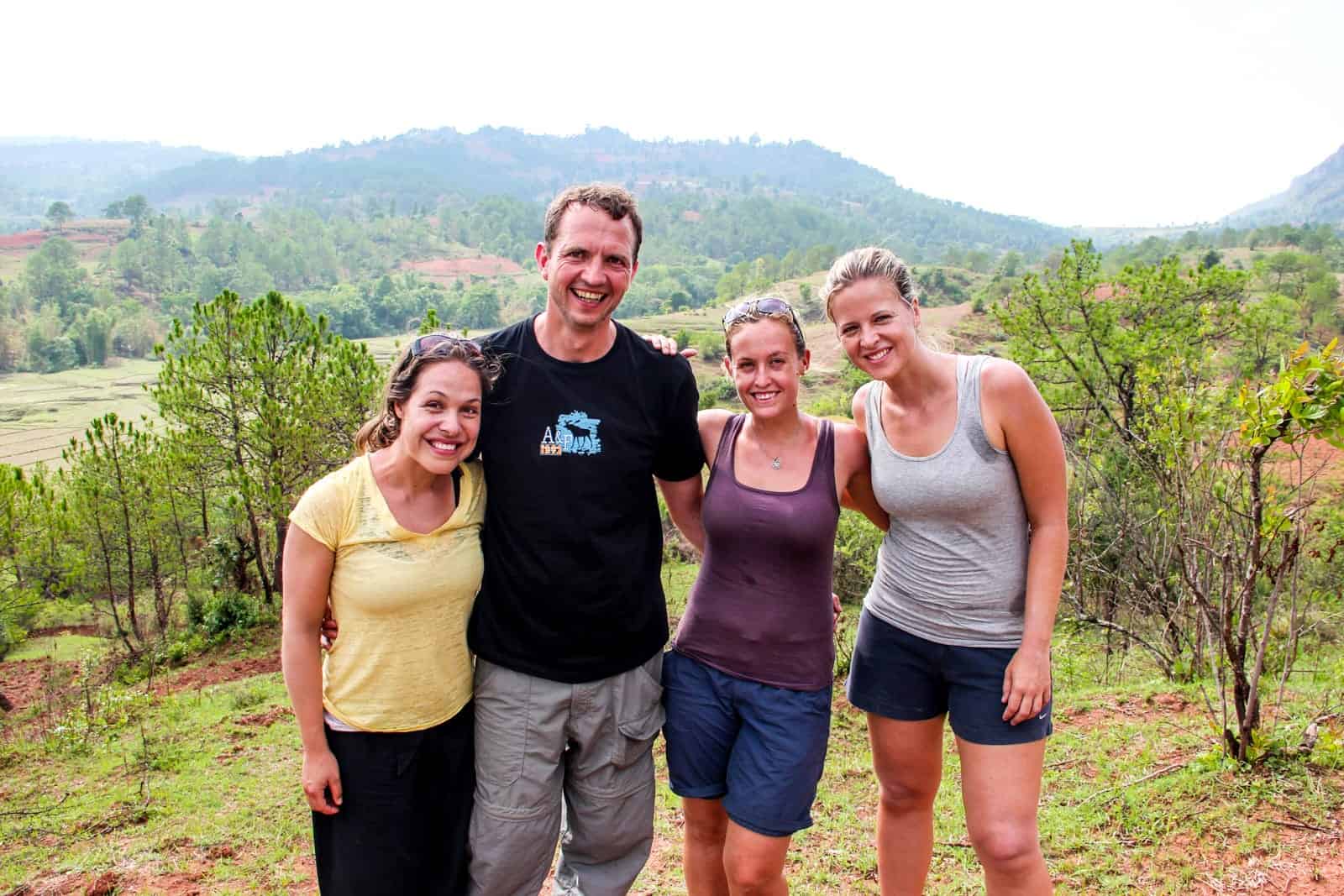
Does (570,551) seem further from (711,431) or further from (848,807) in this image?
(848,807)

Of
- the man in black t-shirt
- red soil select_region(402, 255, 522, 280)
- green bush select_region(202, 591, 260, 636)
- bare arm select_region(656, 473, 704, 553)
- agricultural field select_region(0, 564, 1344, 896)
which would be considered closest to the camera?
the man in black t-shirt

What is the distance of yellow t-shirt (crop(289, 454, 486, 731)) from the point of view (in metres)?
2.34

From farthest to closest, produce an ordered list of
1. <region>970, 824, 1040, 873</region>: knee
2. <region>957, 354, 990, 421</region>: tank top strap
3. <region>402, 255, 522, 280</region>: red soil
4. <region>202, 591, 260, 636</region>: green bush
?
<region>402, 255, 522, 280</region>: red soil
<region>202, 591, 260, 636</region>: green bush
<region>957, 354, 990, 421</region>: tank top strap
<region>970, 824, 1040, 873</region>: knee

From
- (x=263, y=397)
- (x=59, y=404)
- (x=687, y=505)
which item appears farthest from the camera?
(x=59, y=404)

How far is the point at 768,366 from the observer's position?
2564 millimetres

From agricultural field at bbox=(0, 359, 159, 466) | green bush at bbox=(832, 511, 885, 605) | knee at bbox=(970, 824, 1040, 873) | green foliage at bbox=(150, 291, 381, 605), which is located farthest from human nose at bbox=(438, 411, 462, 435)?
agricultural field at bbox=(0, 359, 159, 466)

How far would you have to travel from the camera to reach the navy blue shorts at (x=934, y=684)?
2.37m

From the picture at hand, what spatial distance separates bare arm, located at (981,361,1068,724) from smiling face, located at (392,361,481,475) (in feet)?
5.17

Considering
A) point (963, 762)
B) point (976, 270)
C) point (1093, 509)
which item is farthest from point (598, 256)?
point (976, 270)

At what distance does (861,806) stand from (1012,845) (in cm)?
293

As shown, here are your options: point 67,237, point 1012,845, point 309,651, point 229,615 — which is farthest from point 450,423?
point 67,237

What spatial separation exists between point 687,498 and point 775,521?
0.48 meters

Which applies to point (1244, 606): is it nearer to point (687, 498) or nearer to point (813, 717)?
point (813, 717)

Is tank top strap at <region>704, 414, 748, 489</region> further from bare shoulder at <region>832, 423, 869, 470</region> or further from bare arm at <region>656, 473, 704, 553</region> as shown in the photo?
bare shoulder at <region>832, 423, 869, 470</region>
